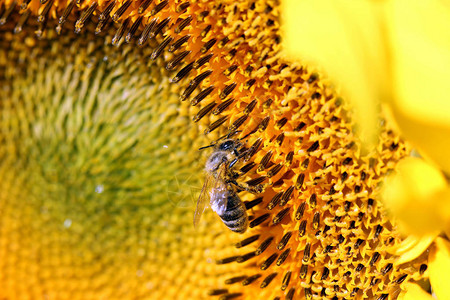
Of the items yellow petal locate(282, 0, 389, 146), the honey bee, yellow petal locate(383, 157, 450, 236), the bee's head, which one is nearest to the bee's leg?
the honey bee

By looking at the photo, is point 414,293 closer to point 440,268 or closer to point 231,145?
point 440,268

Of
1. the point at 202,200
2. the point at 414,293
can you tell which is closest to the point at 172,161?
the point at 202,200

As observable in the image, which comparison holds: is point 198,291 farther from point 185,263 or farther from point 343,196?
point 343,196

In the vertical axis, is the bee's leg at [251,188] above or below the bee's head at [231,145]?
below

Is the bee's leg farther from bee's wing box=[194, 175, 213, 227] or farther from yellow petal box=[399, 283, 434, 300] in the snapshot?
yellow petal box=[399, 283, 434, 300]

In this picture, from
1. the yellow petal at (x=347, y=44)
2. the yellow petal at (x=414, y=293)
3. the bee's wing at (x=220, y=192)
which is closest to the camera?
the yellow petal at (x=347, y=44)

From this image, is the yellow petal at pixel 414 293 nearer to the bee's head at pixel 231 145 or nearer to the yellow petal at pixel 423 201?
the yellow petal at pixel 423 201

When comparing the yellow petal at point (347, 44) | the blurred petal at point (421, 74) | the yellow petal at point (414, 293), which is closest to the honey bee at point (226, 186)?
the yellow petal at point (347, 44)

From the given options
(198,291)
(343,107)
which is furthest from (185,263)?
(343,107)
